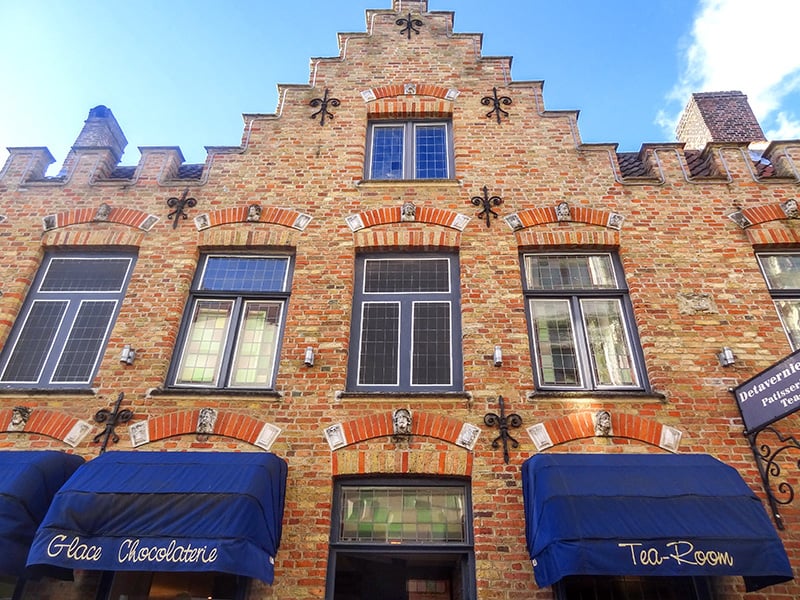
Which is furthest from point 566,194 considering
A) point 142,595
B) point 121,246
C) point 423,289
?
point 142,595

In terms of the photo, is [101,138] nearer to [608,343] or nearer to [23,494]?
[23,494]

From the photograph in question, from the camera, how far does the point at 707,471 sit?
5.33 m

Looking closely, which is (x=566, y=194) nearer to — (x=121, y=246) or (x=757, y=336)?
A: (x=757, y=336)

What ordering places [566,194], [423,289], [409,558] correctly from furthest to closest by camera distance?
[566,194] → [423,289] → [409,558]

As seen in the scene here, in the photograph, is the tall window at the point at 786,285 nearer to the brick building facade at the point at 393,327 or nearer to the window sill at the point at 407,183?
the brick building facade at the point at 393,327

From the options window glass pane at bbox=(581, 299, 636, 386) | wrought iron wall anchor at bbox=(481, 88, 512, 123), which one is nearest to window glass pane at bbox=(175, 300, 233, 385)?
window glass pane at bbox=(581, 299, 636, 386)

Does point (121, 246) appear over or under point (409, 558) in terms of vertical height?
over

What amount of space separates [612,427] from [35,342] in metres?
7.33

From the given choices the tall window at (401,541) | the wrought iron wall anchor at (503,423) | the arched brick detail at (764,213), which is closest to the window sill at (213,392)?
the tall window at (401,541)

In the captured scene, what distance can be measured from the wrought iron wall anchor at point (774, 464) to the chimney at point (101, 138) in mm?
9980

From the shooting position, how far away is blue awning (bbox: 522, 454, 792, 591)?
14.8 ft

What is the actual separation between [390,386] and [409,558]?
75.8 inches

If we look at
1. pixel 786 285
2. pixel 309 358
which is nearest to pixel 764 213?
pixel 786 285

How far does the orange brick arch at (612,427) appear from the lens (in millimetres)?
5973
